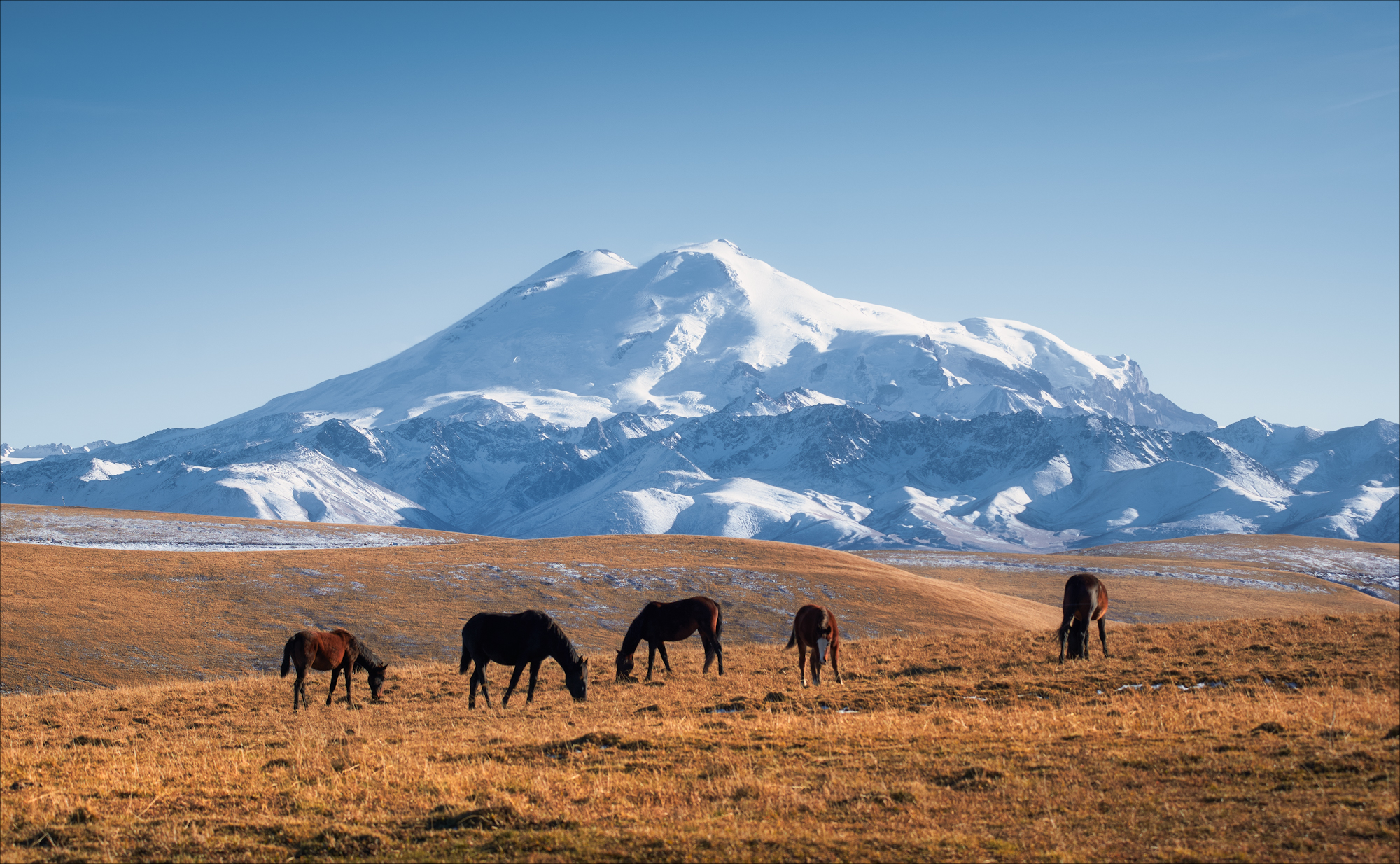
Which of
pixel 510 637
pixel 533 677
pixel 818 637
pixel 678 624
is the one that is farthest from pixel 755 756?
pixel 678 624

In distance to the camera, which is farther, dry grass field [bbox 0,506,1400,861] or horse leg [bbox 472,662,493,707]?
horse leg [bbox 472,662,493,707]

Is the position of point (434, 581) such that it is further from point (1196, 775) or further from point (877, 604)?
point (1196, 775)

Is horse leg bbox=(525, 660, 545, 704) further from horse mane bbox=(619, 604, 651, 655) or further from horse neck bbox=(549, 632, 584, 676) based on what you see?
horse mane bbox=(619, 604, 651, 655)

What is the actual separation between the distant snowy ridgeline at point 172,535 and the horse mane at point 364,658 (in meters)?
58.9

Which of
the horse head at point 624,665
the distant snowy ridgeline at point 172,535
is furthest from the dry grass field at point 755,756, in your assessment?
the distant snowy ridgeline at point 172,535

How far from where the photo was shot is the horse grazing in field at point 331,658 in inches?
1073

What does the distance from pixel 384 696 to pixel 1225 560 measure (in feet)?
502

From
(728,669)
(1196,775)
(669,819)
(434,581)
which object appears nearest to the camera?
(669,819)

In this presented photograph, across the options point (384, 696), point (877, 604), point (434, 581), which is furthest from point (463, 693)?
point (877, 604)

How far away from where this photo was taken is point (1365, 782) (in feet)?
44.9

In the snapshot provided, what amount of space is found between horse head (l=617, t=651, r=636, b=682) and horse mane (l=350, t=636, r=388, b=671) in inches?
275

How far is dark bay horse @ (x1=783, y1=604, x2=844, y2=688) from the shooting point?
2733 centimetres

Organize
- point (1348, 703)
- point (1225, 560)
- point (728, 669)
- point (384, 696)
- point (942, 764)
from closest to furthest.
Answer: point (942, 764) < point (1348, 703) < point (384, 696) < point (728, 669) < point (1225, 560)

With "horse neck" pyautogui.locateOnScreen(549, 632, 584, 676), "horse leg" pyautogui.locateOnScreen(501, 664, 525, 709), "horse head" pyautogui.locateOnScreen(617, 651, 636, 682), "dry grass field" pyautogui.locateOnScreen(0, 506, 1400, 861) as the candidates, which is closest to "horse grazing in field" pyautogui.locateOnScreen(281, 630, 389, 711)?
"dry grass field" pyautogui.locateOnScreen(0, 506, 1400, 861)
